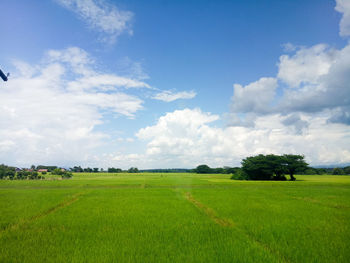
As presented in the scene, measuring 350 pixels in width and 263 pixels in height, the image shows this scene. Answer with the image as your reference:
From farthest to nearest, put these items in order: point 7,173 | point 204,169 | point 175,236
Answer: point 204,169
point 7,173
point 175,236

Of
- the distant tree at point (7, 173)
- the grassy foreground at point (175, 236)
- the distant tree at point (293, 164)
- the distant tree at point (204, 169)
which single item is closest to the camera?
the grassy foreground at point (175, 236)

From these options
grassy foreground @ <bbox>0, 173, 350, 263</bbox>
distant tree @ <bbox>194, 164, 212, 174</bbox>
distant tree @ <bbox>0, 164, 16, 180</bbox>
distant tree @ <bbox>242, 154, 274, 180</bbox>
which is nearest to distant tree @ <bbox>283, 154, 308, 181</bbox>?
distant tree @ <bbox>242, 154, 274, 180</bbox>

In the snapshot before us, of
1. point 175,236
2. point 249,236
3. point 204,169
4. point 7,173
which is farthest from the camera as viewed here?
point 204,169

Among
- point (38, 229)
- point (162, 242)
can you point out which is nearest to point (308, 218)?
point (162, 242)

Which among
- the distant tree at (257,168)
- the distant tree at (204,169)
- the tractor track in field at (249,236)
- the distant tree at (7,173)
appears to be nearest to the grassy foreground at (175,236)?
the tractor track in field at (249,236)

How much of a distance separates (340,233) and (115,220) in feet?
30.1

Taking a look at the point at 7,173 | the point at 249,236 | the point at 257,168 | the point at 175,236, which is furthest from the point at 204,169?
the point at 175,236

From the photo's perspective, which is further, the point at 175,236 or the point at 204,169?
the point at 204,169

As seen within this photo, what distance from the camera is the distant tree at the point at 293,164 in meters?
46.4

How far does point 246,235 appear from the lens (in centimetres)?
725

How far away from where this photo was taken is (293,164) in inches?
1833

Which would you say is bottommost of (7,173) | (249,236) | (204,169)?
(204,169)

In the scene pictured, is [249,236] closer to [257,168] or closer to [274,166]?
[257,168]

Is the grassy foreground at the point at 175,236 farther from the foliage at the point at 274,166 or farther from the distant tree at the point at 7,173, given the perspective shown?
the distant tree at the point at 7,173
